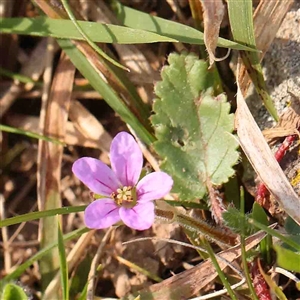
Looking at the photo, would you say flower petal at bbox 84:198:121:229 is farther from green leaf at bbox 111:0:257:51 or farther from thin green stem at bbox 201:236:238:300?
green leaf at bbox 111:0:257:51

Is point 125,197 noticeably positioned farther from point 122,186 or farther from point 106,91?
point 106,91

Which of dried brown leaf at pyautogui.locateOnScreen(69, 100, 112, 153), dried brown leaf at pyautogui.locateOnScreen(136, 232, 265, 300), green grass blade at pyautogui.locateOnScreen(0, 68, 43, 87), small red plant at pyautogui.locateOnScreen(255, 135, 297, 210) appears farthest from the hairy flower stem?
green grass blade at pyautogui.locateOnScreen(0, 68, 43, 87)

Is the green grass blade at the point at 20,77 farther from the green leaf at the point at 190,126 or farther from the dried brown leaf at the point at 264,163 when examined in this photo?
the dried brown leaf at the point at 264,163

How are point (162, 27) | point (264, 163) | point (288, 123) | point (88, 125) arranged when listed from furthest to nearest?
point (88, 125), point (162, 27), point (288, 123), point (264, 163)

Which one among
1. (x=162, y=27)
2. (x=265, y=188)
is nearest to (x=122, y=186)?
(x=265, y=188)

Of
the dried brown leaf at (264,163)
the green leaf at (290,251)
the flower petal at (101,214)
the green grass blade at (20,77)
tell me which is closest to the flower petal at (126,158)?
the flower petal at (101,214)

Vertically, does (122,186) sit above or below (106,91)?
below
